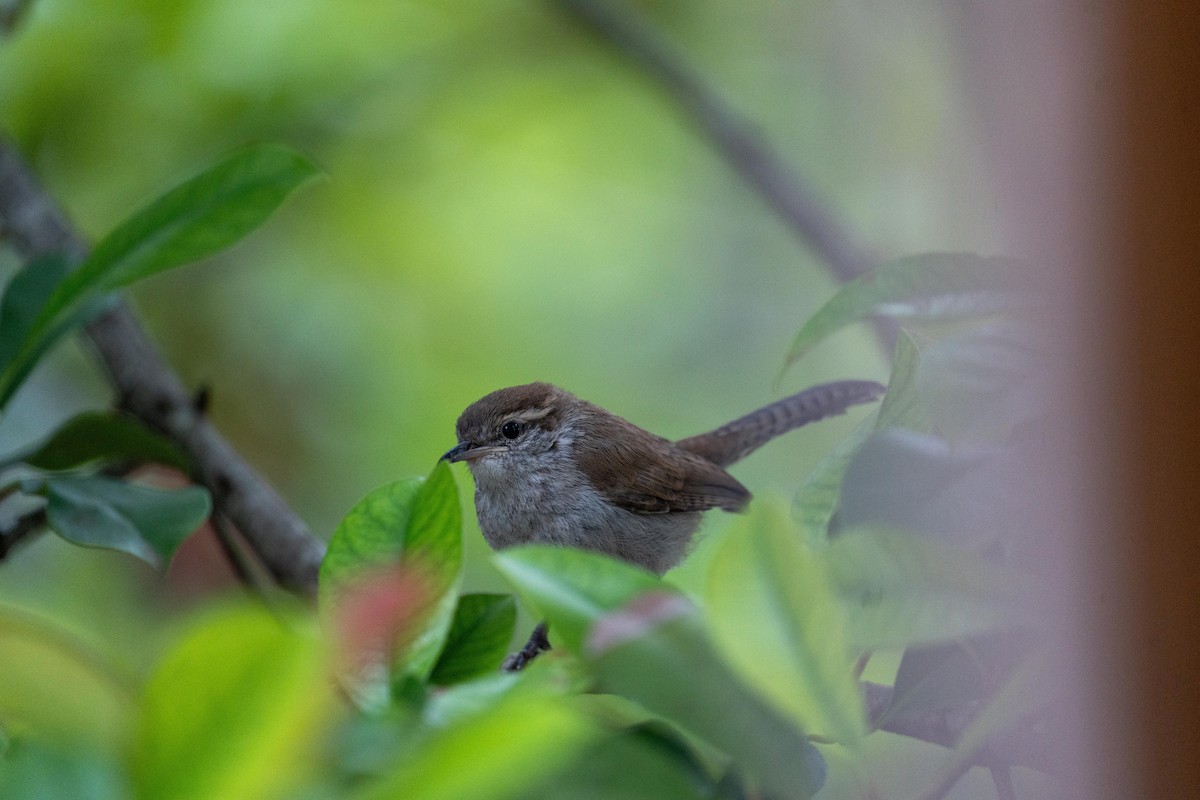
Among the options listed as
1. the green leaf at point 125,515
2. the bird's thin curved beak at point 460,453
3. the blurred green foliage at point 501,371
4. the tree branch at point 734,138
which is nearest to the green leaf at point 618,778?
the blurred green foliage at point 501,371

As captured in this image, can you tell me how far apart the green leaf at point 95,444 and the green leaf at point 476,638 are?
100cm

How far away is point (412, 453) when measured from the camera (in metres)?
2.91

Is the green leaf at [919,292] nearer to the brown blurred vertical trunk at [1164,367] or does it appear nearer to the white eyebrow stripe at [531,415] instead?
the brown blurred vertical trunk at [1164,367]

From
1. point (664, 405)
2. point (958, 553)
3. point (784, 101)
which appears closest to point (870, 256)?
point (664, 405)

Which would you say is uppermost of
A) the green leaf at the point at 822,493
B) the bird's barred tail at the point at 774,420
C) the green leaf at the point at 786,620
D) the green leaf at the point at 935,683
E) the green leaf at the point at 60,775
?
the green leaf at the point at 60,775

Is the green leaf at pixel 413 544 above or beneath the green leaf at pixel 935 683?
above

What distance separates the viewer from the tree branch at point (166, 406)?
75.3 inches

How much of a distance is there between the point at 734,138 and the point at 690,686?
2542 mm

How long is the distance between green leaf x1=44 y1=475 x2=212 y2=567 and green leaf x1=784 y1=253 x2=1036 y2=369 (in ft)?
2.70

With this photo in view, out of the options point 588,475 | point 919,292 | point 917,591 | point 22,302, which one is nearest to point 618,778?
point 917,591

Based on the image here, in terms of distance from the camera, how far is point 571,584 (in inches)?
24.9

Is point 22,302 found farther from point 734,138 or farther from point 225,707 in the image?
point 734,138

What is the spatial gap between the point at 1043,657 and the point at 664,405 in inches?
101

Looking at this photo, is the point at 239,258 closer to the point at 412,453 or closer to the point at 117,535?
the point at 412,453
